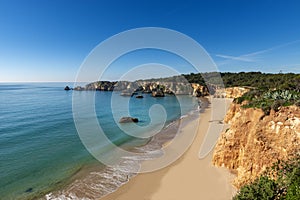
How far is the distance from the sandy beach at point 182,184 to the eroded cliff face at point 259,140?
883 mm

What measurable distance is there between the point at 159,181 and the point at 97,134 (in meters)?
13.0

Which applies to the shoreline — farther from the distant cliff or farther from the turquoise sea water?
the distant cliff

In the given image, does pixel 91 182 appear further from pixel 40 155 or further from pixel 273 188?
pixel 273 188

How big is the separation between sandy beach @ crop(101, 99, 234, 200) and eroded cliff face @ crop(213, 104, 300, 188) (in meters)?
0.88

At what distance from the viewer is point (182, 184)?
10.5 metres

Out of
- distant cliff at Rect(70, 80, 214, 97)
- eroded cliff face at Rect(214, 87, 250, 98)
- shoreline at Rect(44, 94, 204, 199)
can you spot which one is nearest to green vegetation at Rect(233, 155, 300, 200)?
shoreline at Rect(44, 94, 204, 199)

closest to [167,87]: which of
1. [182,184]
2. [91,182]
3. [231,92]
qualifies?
[231,92]

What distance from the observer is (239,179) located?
9547 millimetres

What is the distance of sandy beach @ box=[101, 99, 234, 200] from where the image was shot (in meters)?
9.52

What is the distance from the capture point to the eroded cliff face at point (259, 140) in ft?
26.6

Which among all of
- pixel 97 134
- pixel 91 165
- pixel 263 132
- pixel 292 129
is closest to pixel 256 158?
pixel 263 132

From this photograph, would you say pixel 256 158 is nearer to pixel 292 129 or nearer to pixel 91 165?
pixel 292 129

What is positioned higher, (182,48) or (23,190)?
(182,48)

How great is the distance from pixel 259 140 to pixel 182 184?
178 inches
